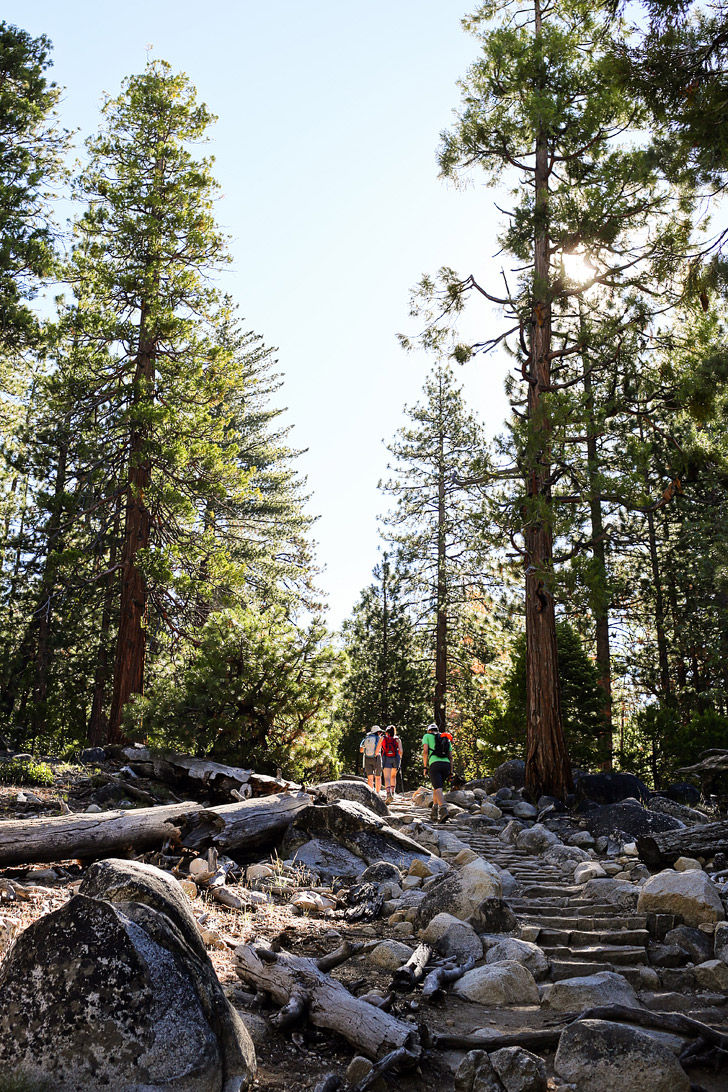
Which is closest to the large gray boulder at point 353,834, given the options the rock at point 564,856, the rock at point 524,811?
the rock at point 564,856

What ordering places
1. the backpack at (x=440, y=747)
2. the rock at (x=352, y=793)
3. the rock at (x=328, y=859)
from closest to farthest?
the rock at (x=328, y=859) → the rock at (x=352, y=793) → the backpack at (x=440, y=747)

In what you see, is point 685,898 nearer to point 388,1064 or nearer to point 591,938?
point 591,938

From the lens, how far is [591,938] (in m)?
6.67

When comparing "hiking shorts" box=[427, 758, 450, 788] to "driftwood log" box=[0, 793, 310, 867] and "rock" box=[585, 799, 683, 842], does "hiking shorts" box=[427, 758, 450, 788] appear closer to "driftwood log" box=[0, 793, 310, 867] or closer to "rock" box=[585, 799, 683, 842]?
"rock" box=[585, 799, 683, 842]

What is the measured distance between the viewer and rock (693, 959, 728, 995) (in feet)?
18.8

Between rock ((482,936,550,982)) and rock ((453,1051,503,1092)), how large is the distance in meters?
1.85

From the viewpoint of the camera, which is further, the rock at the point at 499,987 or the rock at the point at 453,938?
the rock at the point at 453,938

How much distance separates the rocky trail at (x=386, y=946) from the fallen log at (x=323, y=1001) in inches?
0.5

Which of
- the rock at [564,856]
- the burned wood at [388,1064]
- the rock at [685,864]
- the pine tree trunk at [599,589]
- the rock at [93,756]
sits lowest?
the burned wood at [388,1064]

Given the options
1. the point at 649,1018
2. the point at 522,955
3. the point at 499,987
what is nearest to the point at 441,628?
the point at 522,955

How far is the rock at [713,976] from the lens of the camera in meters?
5.74

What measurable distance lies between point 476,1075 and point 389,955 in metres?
2.06

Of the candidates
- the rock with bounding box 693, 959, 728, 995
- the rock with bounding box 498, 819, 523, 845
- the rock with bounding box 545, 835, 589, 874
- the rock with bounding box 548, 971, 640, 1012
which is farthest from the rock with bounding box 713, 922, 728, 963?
the rock with bounding box 498, 819, 523, 845

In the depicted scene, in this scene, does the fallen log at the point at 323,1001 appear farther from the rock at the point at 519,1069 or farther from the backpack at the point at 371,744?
the backpack at the point at 371,744
